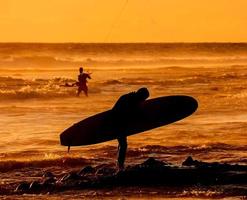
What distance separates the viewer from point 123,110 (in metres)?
16.8

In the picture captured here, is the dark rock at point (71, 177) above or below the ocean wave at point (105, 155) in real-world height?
below

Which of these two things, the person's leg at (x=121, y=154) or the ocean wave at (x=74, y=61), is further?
the ocean wave at (x=74, y=61)

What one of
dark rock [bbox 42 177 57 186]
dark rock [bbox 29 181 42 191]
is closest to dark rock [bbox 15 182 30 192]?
dark rock [bbox 29 181 42 191]

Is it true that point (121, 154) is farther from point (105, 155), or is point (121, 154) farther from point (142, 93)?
point (105, 155)

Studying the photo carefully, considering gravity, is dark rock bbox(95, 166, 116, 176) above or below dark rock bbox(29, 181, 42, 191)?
above

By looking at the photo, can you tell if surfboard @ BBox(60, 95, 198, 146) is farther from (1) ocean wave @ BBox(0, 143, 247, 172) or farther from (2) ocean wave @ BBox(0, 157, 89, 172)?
(1) ocean wave @ BBox(0, 143, 247, 172)

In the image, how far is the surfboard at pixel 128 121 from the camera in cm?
1703

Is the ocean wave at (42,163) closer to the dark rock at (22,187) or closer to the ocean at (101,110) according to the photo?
the ocean at (101,110)

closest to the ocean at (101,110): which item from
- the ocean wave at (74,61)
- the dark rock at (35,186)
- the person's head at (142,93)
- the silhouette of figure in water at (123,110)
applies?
the dark rock at (35,186)

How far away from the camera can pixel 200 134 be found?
901 inches

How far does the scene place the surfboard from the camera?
17.0m

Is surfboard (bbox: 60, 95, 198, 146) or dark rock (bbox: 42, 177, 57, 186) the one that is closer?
dark rock (bbox: 42, 177, 57, 186)

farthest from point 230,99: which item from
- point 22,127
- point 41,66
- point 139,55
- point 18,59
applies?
point 139,55

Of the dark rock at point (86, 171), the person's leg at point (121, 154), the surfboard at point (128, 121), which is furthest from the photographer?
the surfboard at point (128, 121)
